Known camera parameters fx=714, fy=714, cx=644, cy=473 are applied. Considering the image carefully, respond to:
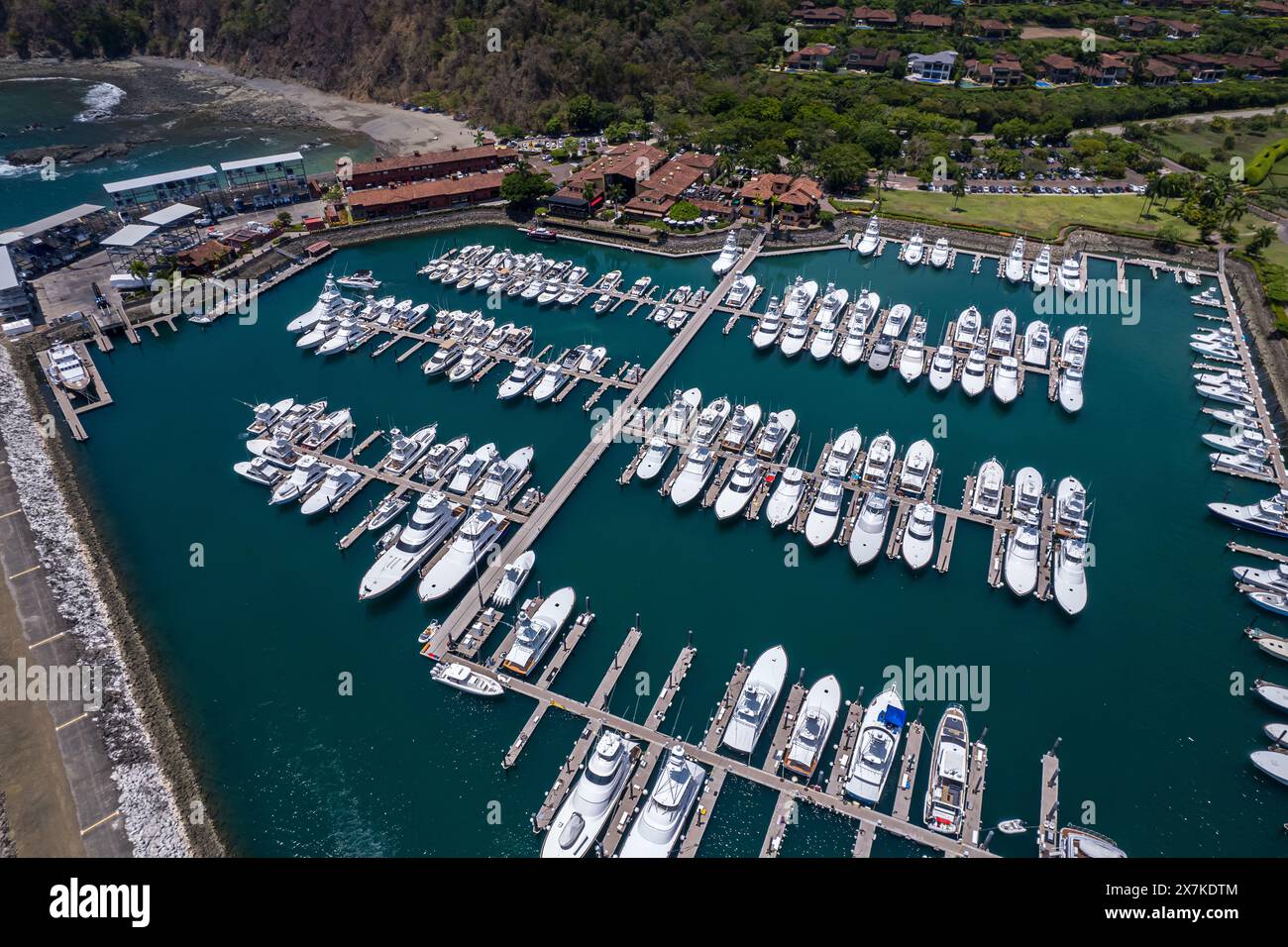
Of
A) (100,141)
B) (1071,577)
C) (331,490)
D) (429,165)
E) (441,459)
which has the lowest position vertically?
(331,490)

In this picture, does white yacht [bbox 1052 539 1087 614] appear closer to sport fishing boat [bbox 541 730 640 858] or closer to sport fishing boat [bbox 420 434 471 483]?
sport fishing boat [bbox 541 730 640 858]

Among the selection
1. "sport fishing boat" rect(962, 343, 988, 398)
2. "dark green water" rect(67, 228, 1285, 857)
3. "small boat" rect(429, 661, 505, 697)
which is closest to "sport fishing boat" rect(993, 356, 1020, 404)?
"sport fishing boat" rect(962, 343, 988, 398)

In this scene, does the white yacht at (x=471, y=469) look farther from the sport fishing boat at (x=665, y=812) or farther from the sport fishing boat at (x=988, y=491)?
the sport fishing boat at (x=988, y=491)

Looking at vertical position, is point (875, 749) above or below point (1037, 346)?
below

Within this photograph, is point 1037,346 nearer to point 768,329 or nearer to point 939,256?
point 939,256

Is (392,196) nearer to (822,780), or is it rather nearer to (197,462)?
(197,462)

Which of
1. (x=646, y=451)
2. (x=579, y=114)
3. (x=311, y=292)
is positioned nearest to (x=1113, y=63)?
(x=579, y=114)

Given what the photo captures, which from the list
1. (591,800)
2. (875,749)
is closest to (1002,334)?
(875,749)

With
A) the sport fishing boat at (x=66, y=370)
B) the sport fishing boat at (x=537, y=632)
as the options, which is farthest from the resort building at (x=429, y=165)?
the sport fishing boat at (x=537, y=632)
